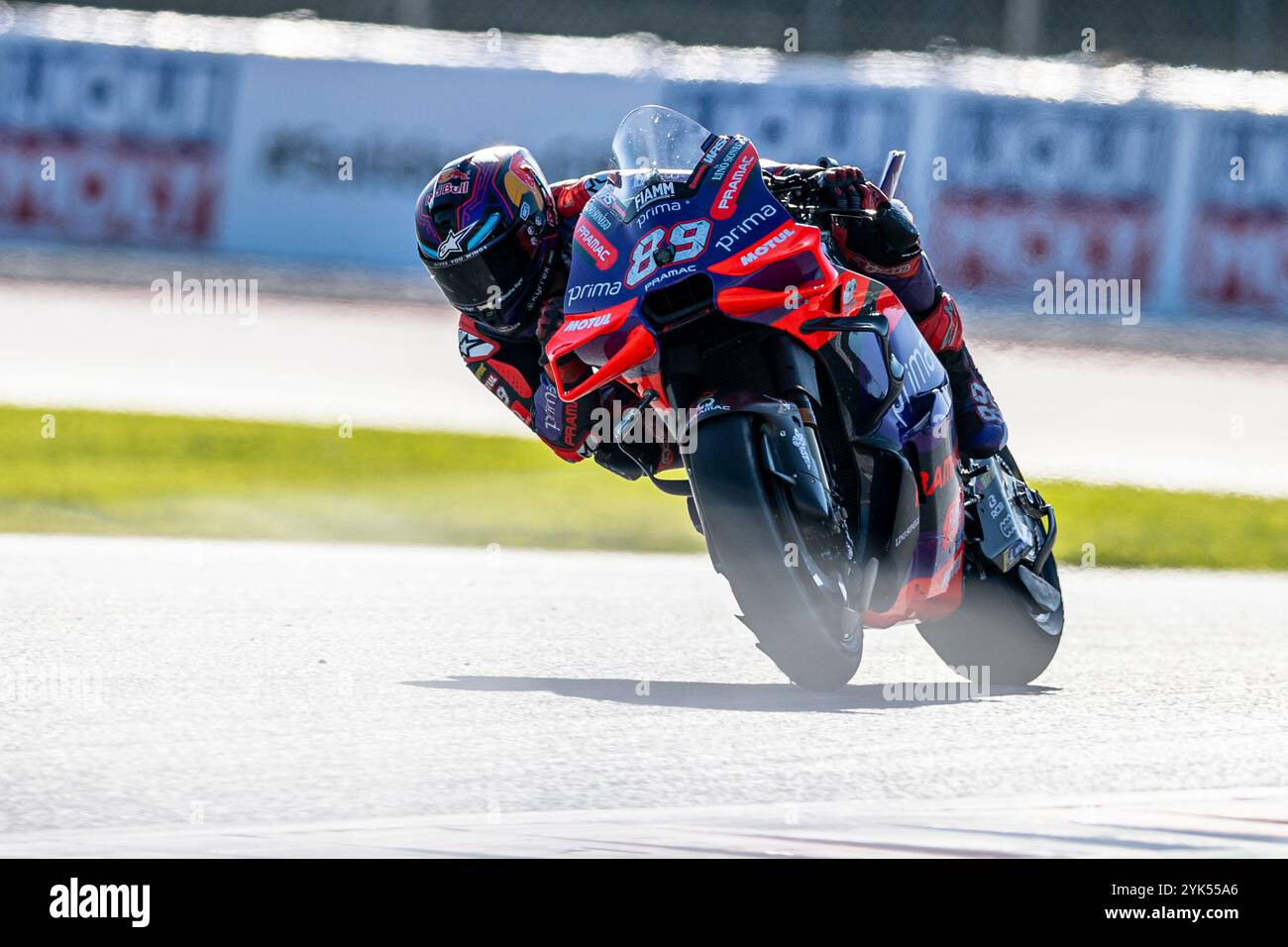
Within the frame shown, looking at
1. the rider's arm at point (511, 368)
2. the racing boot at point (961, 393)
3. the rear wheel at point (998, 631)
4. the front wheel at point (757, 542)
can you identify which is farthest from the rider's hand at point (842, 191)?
the rear wheel at point (998, 631)

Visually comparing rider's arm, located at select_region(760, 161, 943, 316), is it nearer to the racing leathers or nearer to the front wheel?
the racing leathers

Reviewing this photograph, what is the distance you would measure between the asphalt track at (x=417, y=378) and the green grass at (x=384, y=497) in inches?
17.2

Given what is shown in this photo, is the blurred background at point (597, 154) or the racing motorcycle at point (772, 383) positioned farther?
the blurred background at point (597, 154)

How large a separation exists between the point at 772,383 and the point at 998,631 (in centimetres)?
124

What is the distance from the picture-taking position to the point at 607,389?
5.20 meters

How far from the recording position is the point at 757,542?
14.4ft

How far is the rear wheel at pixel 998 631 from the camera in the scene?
5.38m

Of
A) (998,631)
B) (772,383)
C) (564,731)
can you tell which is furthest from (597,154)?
(564,731)
